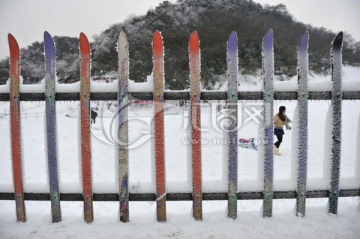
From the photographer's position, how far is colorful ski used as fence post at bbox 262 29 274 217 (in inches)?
83.2

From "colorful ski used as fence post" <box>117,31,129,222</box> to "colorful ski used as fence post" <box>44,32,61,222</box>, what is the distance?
0.59 m

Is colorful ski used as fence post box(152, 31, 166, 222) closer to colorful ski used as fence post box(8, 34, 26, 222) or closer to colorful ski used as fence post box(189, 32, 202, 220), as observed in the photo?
colorful ski used as fence post box(189, 32, 202, 220)

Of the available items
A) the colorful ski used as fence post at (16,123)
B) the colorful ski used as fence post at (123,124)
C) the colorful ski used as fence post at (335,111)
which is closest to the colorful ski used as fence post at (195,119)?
the colorful ski used as fence post at (123,124)

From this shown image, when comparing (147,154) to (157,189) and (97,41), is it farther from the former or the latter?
(97,41)

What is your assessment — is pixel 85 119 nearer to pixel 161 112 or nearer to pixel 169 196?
pixel 161 112

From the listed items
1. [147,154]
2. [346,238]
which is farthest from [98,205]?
→ [147,154]

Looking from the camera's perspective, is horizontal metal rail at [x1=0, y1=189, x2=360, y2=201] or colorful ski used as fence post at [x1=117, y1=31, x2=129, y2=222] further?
horizontal metal rail at [x1=0, y1=189, x2=360, y2=201]

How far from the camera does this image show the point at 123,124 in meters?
2.16

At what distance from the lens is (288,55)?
56.5m

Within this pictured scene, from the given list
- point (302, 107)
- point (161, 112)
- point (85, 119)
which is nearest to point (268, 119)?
point (302, 107)

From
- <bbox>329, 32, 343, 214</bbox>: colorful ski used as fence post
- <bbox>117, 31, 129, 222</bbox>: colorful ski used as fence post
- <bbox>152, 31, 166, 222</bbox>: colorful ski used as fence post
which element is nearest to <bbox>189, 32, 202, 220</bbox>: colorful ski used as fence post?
<bbox>152, 31, 166, 222</bbox>: colorful ski used as fence post

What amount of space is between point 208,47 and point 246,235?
204 ft

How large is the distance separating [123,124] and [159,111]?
356 mm

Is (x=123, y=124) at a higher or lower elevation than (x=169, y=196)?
higher
